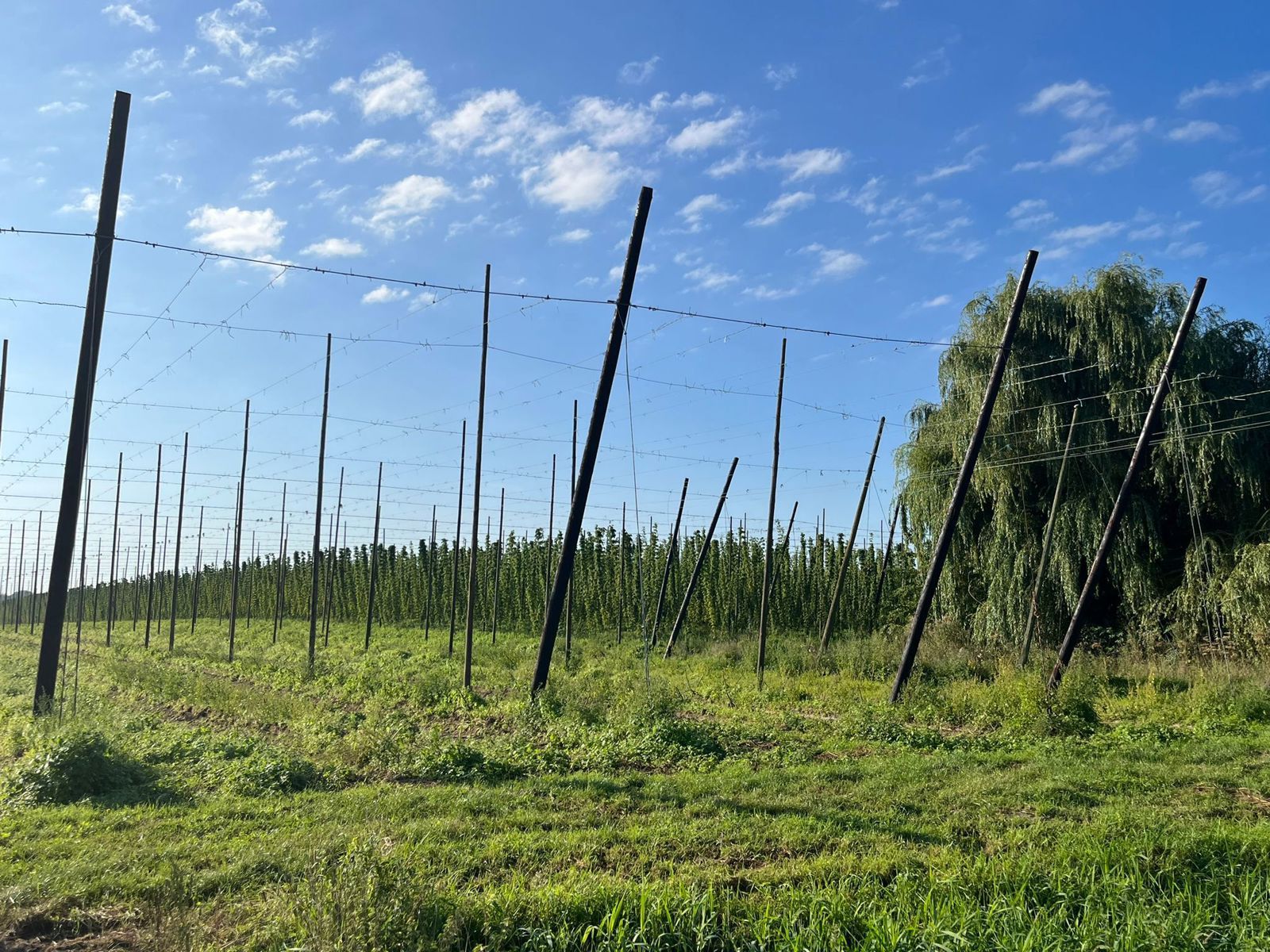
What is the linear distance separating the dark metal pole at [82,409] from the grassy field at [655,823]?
1042mm

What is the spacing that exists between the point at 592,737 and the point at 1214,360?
16.9 meters

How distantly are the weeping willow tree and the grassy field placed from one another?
4.16m

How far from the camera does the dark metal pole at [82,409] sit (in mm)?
12188

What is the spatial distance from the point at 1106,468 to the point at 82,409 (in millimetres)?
20114

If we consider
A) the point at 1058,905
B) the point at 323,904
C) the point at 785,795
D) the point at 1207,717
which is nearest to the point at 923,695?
the point at 1207,717

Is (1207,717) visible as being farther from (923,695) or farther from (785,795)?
(785,795)

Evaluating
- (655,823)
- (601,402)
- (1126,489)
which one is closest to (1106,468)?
(1126,489)

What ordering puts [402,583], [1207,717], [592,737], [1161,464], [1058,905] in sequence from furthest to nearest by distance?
1. [402,583]
2. [1161,464]
3. [1207,717]
4. [592,737]
5. [1058,905]

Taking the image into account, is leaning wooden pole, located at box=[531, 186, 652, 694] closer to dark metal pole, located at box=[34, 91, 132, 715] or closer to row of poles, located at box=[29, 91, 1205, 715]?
row of poles, located at box=[29, 91, 1205, 715]

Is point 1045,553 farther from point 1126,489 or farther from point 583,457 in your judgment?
point 583,457

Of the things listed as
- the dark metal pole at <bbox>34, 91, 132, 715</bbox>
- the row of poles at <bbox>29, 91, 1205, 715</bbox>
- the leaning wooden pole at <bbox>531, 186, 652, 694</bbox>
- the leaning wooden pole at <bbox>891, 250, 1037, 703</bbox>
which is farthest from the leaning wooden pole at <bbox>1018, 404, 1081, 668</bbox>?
the dark metal pole at <bbox>34, 91, 132, 715</bbox>

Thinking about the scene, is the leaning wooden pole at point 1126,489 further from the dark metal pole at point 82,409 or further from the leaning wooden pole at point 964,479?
the dark metal pole at point 82,409

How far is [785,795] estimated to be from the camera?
332 inches

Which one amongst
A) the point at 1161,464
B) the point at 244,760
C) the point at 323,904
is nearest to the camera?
the point at 323,904
